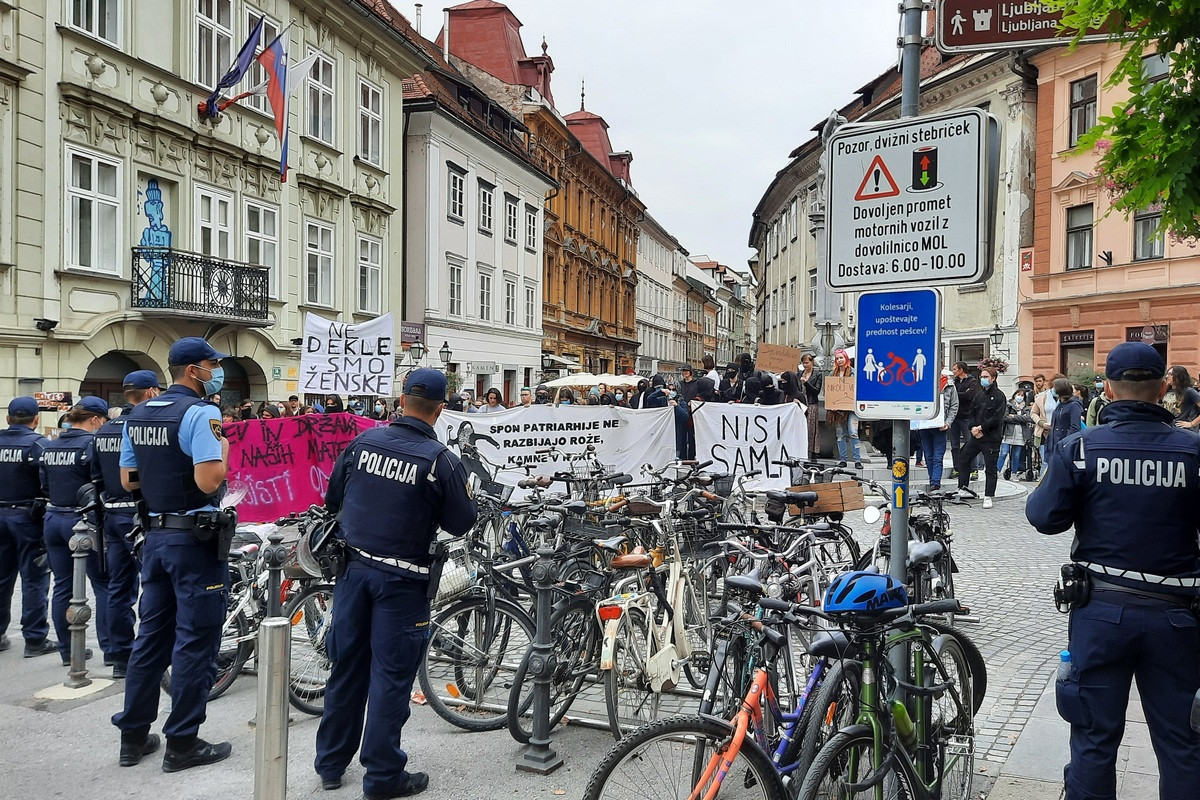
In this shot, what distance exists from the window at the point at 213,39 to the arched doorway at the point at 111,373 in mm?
5928

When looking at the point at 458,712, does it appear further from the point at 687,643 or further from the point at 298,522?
the point at 298,522

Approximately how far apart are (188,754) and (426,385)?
2194 mm

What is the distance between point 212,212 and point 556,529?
16.5 metres

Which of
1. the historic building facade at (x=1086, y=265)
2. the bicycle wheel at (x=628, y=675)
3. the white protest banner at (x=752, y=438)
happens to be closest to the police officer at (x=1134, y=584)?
the bicycle wheel at (x=628, y=675)

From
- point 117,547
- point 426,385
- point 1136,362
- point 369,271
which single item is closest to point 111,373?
point 369,271

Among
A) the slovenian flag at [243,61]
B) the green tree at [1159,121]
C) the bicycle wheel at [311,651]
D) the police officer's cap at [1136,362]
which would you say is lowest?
the bicycle wheel at [311,651]

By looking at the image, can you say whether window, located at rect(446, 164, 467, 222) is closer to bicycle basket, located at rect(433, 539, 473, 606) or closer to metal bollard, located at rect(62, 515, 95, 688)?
metal bollard, located at rect(62, 515, 95, 688)

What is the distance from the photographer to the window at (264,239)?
20922 millimetres

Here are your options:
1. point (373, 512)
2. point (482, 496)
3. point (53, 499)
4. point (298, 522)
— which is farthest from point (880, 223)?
point (53, 499)

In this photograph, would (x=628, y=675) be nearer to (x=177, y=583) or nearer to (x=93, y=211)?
(x=177, y=583)

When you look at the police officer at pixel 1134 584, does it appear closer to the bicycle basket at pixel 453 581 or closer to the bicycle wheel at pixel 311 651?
the bicycle basket at pixel 453 581

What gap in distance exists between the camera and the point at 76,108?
1611 cm

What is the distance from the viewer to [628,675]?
195 inches

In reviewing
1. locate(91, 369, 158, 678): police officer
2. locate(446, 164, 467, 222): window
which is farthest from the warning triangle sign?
locate(446, 164, 467, 222): window
